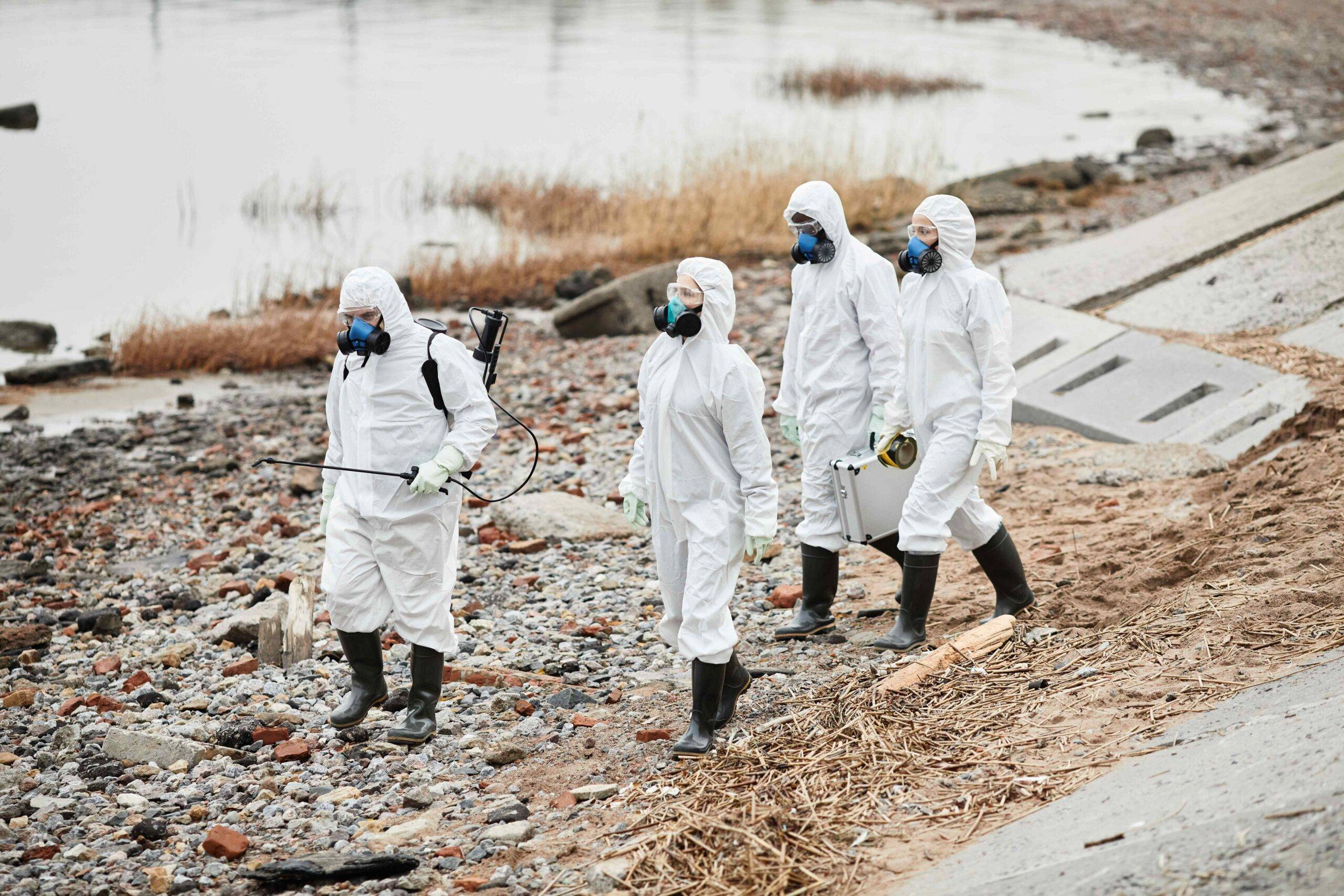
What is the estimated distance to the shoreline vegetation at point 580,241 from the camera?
14.8 m

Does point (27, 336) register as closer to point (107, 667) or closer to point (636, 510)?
point (107, 667)

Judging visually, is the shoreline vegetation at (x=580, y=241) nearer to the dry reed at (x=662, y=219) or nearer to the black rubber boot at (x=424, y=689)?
the dry reed at (x=662, y=219)

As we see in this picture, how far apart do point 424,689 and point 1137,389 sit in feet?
20.7

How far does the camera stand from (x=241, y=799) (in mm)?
5121

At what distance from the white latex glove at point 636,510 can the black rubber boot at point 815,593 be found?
133 cm

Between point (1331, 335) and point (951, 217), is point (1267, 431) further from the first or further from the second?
point (951, 217)

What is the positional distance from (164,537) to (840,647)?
5.36m

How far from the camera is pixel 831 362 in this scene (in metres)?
6.41

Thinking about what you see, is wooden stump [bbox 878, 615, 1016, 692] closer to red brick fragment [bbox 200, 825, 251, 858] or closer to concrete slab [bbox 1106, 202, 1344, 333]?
red brick fragment [bbox 200, 825, 251, 858]

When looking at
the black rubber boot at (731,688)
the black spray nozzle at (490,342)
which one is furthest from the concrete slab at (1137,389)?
the black spray nozzle at (490,342)

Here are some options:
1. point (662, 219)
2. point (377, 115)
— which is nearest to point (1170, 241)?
point (662, 219)

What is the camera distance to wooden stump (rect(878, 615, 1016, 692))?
532 centimetres

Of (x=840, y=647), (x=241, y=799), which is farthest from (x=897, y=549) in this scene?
(x=241, y=799)

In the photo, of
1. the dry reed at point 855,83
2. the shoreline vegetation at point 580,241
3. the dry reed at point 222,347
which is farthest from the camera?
the dry reed at point 855,83
